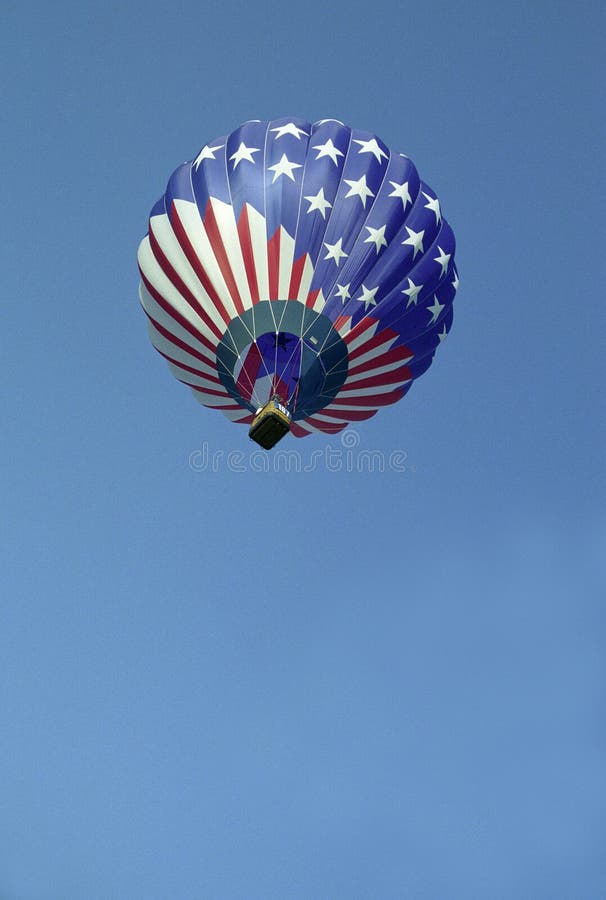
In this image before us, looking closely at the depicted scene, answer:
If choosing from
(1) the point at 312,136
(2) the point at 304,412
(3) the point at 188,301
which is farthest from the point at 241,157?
(2) the point at 304,412

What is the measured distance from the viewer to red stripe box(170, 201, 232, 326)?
19.1 meters

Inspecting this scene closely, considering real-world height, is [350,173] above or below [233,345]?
above

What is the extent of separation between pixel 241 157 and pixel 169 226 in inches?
68.0

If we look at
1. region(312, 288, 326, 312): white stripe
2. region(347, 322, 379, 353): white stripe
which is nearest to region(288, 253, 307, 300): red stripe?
region(312, 288, 326, 312): white stripe

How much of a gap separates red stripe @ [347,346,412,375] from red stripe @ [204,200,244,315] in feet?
7.96

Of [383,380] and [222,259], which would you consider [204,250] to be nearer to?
[222,259]

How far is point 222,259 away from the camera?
1902 cm

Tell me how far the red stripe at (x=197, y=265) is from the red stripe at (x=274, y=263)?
2.84 ft

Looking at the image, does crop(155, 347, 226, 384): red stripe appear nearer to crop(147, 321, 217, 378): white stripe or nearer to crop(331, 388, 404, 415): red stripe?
crop(147, 321, 217, 378): white stripe

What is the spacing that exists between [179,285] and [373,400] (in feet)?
14.4

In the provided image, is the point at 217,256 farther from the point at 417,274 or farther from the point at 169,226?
the point at 417,274

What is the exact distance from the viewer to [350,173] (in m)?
19.4

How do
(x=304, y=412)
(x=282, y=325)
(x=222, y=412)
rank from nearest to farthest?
(x=282, y=325) → (x=304, y=412) → (x=222, y=412)

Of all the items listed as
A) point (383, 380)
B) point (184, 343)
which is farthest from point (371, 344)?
point (184, 343)
